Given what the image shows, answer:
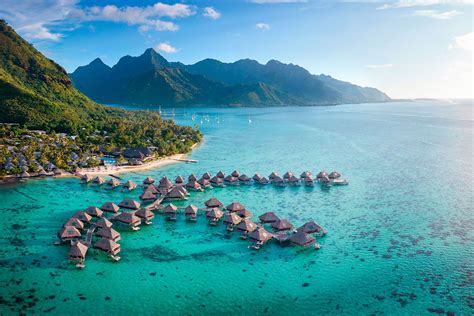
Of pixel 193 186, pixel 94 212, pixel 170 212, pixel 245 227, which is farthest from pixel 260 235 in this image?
pixel 193 186

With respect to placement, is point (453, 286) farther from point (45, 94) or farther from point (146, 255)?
point (45, 94)

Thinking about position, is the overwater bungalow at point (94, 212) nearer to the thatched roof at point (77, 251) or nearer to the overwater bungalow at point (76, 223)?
the overwater bungalow at point (76, 223)

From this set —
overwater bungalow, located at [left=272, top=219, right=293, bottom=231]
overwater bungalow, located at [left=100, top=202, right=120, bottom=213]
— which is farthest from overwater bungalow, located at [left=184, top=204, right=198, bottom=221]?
overwater bungalow, located at [left=272, top=219, right=293, bottom=231]

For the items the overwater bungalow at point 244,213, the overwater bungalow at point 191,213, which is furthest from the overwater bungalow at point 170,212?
the overwater bungalow at point 244,213

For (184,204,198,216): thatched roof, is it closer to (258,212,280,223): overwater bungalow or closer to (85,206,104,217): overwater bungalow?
(258,212,280,223): overwater bungalow

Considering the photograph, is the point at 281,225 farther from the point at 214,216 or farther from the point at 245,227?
the point at 214,216
